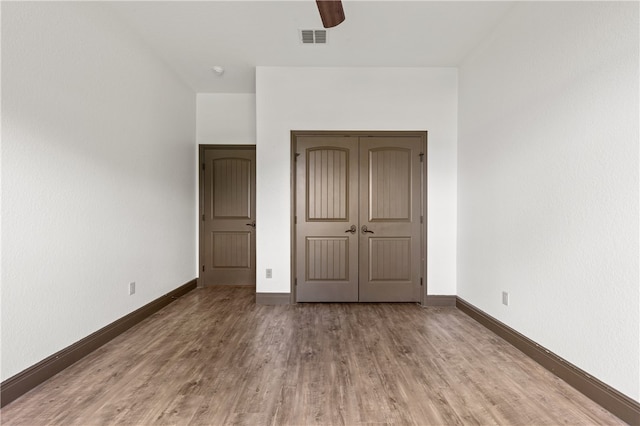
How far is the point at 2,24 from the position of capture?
6.17 feet

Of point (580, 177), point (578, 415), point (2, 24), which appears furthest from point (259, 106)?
point (578, 415)

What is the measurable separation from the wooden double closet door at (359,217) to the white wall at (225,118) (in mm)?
1337

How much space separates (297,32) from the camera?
10.4 ft

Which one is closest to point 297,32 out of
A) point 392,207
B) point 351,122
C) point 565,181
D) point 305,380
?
point 351,122

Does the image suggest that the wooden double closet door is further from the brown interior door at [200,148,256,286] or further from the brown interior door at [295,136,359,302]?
the brown interior door at [200,148,256,286]

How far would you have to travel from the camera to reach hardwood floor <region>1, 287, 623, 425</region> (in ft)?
5.77

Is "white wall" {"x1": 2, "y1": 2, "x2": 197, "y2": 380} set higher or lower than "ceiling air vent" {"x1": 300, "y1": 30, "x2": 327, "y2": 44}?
lower

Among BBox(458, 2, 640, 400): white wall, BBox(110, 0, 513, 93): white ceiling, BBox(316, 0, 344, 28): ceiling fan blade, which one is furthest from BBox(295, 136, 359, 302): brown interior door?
Result: BBox(316, 0, 344, 28): ceiling fan blade

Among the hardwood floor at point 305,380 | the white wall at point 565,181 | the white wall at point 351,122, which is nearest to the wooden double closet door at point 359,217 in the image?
the white wall at point 351,122

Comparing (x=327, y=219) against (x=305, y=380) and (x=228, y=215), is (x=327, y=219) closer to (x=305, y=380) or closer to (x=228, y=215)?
(x=228, y=215)

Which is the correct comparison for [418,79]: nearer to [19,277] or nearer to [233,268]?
[233,268]

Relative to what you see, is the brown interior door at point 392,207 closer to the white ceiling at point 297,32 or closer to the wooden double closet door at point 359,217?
the wooden double closet door at point 359,217

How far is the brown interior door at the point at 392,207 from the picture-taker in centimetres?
404

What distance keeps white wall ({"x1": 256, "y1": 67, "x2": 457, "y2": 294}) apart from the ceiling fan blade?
6.80 ft
